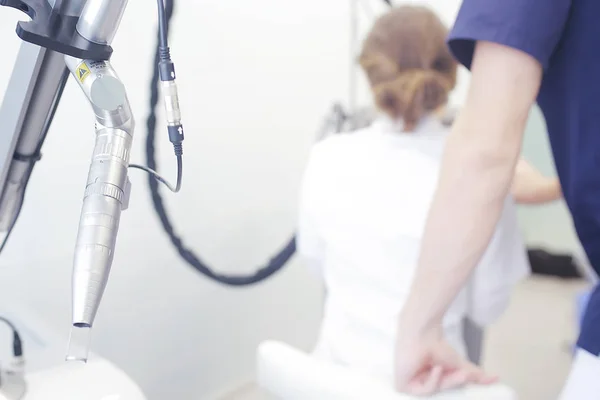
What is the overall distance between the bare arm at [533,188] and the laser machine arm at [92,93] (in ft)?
2.99

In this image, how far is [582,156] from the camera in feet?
2.21

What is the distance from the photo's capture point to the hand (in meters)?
0.73

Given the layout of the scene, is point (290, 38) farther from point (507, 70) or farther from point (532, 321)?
point (532, 321)

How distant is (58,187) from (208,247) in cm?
48

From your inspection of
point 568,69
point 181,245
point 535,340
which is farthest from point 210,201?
point 535,340

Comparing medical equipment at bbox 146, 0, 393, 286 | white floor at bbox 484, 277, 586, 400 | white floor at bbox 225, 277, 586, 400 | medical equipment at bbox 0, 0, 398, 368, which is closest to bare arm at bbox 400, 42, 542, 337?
medical equipment at bbox 0, 0, 398, 368

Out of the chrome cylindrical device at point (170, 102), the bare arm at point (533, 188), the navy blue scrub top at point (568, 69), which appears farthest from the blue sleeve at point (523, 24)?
the bare arm at point (533, 188)

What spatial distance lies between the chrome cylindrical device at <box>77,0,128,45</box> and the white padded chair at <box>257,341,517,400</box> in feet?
1.67

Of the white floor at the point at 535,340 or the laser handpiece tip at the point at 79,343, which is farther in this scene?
the white floor at the point at 535,340

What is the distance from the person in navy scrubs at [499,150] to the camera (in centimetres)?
63

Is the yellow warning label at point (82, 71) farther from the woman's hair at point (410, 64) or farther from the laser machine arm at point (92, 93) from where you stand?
the woman's hair at point (410, 64)

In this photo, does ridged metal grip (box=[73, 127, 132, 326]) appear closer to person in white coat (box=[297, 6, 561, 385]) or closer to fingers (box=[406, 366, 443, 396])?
fingers (box=[406, 366, 443, 396])

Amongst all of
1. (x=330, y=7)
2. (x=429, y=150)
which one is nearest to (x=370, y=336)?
(x=429, y=150)

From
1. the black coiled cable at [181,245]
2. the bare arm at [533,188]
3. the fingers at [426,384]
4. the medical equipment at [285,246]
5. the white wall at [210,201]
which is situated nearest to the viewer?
the fingers at [426,384]
